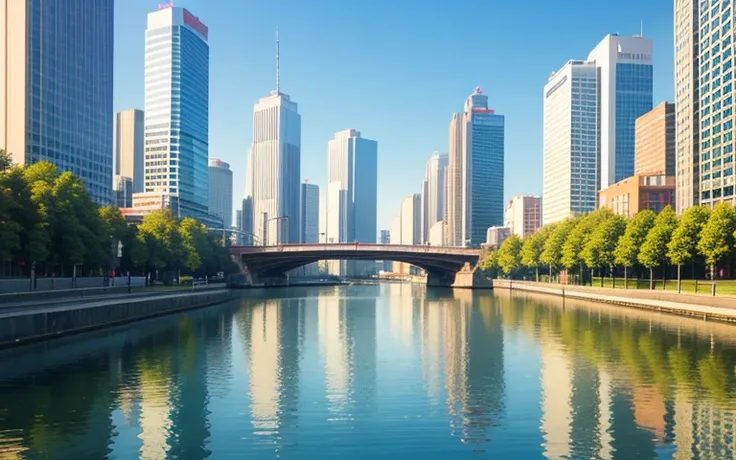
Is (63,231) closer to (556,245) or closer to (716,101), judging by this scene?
(556,245)

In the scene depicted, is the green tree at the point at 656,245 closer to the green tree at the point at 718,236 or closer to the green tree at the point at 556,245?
the green tree at the point at 718,236

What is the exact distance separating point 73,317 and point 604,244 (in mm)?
81438

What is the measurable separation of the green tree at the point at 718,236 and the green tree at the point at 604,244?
20.7 meters

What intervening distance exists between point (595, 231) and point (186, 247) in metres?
69.6

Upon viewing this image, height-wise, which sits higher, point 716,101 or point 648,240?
point 716,101

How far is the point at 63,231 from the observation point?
2692 inches

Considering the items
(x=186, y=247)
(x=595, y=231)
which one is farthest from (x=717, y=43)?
(x=186, y=247)

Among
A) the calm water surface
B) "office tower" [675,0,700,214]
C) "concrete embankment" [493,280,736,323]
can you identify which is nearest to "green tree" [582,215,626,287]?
"concrete embankment" [493,280,736,323]

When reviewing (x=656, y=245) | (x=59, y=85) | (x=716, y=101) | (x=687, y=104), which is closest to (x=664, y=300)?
(x=656, y=245)

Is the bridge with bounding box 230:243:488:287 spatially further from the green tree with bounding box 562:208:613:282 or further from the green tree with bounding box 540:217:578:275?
the green tree with bounding box 562:208:613:282

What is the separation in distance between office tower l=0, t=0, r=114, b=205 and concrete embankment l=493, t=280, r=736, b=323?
443 ft

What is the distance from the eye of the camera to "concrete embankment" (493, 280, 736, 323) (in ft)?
194

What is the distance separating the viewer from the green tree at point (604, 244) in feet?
331

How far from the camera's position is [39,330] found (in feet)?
136
